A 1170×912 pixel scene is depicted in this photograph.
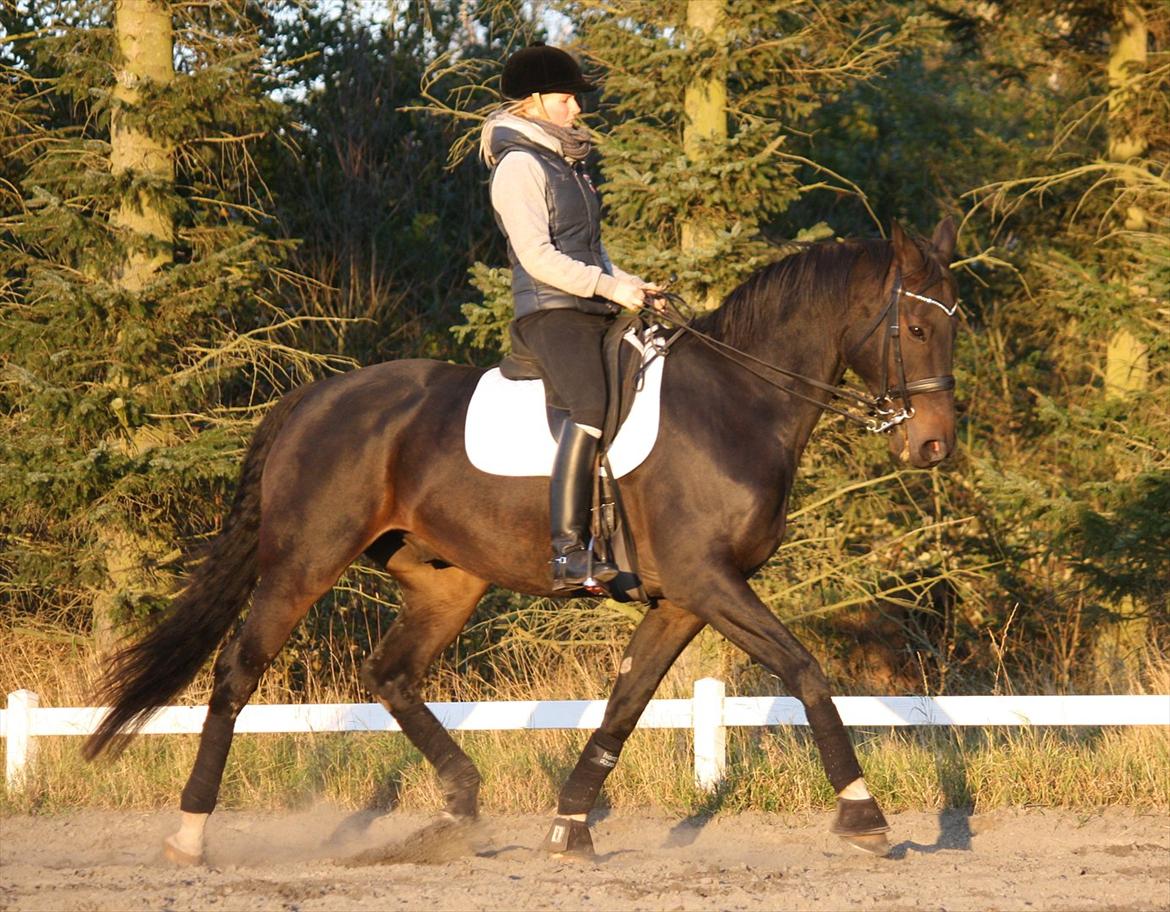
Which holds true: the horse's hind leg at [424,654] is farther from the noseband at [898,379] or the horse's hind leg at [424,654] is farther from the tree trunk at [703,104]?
the tree trunk at [703,104]

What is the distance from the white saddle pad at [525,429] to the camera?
607 cm

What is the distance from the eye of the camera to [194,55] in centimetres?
1198

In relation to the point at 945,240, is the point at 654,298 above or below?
below

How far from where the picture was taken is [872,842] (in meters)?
5.64

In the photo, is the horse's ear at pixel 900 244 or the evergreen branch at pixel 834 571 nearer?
the horse's ear at pixel 900 244

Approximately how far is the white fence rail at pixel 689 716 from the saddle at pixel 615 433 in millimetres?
2110

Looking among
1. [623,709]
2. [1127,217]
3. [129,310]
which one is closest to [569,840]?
[623,709]

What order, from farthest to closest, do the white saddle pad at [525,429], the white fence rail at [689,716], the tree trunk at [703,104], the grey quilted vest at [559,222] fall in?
1. the tree trunk at [703,104]
2. the white fence rail at [689,716]
3. the grey quilted vest at [559,222]
4. the white saddle pad at [525,429]

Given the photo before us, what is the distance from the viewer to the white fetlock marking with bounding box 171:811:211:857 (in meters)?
6.33

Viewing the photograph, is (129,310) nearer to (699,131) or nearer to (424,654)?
(699,131)

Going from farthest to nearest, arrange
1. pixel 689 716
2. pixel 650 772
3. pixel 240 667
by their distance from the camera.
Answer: pixel 689 716 < pixel 650 772 < pixel 240 667

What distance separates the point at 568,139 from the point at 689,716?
11.8 feet

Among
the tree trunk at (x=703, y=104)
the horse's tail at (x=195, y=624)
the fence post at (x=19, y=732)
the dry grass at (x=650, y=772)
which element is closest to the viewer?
the horse's tail at (x=195, y=624)

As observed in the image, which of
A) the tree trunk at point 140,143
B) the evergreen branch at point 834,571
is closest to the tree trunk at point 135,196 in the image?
the tree trunk at point 140,143
